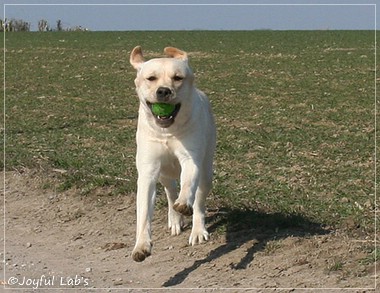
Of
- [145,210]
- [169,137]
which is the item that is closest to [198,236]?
[145,210]

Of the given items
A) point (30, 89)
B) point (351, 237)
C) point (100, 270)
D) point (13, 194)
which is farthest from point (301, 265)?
point (30, 89)

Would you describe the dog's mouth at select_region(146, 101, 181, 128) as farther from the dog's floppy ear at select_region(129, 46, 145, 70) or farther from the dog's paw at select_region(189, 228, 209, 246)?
the dog's paw at select_region(189, 228, 209, 246)

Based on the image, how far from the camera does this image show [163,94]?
6.41 meters

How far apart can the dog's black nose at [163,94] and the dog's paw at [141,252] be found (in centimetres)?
104

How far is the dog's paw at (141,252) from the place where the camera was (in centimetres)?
626

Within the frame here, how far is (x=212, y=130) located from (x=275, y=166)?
339 cm

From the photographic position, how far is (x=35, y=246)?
25.4 ft

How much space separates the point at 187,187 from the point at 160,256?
85 cm

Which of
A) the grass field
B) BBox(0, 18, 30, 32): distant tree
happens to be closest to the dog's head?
the grass field

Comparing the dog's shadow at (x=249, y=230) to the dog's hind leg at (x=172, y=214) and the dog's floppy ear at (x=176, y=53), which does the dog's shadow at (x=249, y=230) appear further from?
the dog's floppy ear at (x=176, y=53)

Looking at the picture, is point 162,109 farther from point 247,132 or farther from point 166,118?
point 247,132

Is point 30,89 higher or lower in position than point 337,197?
lower

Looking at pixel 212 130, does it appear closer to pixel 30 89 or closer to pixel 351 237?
pixel 351 237

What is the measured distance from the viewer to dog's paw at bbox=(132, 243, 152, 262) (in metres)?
6.26
